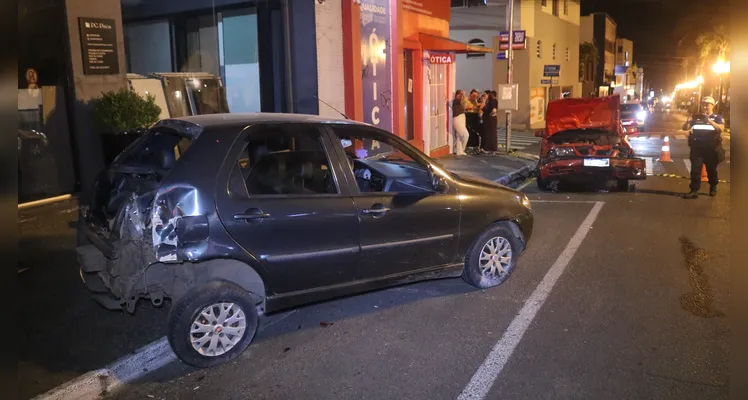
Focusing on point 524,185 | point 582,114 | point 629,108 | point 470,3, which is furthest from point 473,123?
point 470,3

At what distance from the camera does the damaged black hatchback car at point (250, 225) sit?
4531 mm

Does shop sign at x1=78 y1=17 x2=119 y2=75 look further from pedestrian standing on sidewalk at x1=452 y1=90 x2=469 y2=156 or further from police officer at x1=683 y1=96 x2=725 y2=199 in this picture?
pedestrian standing on sidewalk at x1=452 y1=90 x2=469 y2=156

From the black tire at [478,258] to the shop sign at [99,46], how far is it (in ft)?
20.5

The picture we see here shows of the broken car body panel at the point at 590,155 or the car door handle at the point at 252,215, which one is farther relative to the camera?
Result: the broken car body panel at the point at 590,155

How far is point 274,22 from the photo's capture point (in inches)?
490

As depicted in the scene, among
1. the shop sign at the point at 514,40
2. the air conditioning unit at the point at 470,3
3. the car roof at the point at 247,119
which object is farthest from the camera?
the air conditioning unit at the point at 470,3

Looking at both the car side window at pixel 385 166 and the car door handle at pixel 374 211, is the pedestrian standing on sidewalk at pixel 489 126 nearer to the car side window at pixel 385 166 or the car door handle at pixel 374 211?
the car side window at pixel 385 166

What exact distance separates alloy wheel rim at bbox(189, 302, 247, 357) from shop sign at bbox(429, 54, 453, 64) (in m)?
14.1

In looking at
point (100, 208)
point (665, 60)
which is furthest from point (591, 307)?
point (665, 60)

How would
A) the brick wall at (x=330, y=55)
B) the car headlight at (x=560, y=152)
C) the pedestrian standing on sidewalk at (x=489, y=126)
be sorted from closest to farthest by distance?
the car headlight at (x=560, y=152) < the brick wall at (x=330, y=55) < the pedestrian standing on sidewalk at (x=489, y=126)

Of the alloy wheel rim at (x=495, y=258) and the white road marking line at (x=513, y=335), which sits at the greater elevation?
the alloy wheel rim at (x=495, y=258)

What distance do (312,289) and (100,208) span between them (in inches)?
72.9

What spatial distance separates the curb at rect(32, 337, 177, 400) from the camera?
4.14 m

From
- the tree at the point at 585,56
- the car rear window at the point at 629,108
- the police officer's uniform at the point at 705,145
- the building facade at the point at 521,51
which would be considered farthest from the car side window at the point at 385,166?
the tree at the point at 585,56
